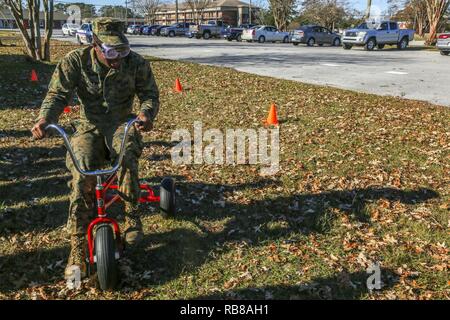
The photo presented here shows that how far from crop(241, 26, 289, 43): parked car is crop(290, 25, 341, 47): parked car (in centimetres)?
577

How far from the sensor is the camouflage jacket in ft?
13.3

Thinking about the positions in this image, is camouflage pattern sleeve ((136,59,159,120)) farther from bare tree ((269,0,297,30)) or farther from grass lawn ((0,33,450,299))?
bare tree ((269,0,297,30))

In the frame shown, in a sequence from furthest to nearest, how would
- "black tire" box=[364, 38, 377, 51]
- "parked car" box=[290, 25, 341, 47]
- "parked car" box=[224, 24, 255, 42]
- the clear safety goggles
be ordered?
"parked car" box=[224, 24, 255, 42]
"parked car" box=[290, 25, 341, 47]
"black tire" box=[364, 38, 377, 51]
the clear safety goggles

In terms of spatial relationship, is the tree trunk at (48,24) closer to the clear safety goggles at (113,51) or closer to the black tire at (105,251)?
the clear safety goggles at (113,51)

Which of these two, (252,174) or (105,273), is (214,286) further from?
(252,174)

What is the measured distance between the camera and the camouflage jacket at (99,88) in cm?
407

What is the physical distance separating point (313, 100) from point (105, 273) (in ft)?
30.6

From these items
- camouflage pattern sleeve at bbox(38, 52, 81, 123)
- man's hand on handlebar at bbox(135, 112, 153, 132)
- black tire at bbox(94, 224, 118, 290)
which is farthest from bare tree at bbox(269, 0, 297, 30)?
black tire at bbox(94, 224, 118, 290)

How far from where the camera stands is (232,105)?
11.6 meters

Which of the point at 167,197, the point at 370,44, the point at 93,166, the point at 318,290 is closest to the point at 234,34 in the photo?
the point at 370,44

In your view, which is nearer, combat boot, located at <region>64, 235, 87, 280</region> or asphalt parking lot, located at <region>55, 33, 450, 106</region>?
combat boot, located at <region>64, 235, 87, 280</region>

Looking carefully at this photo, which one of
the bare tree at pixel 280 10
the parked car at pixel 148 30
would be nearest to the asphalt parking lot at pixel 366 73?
the parked car at pixel 148 30

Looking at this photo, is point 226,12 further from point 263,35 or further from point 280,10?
point 263,35

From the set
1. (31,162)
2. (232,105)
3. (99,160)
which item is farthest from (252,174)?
(232,105)
